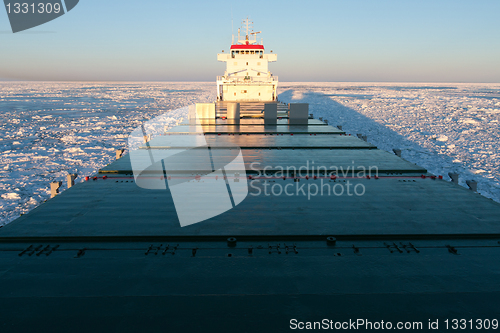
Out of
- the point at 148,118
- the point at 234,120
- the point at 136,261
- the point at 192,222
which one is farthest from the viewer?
the point at 148,118

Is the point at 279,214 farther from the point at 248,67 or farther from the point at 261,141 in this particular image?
the point at 248,67

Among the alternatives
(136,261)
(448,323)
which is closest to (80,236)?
(136,261)

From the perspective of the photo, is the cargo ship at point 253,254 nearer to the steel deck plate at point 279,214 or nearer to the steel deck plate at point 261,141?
the steel deck plate at point 279,214

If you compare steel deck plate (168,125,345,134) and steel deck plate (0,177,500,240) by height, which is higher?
steel deck plate (0,177,500,240)

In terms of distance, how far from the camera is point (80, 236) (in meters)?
4.14

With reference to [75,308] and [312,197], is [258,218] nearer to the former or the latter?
[312,197]

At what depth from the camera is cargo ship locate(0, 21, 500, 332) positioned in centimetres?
267

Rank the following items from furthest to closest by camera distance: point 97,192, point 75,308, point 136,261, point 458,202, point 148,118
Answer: point 148,118 < point 97,192 < point 458,202 < point 136,261 < point 75,308

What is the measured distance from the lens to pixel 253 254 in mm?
3783

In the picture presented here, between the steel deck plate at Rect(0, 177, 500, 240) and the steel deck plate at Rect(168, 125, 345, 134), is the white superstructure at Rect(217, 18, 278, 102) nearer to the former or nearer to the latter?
the steel deck plate at Rect(168, 125, 345, 134)

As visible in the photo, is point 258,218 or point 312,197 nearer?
point 258,218

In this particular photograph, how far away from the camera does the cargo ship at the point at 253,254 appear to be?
267 cm

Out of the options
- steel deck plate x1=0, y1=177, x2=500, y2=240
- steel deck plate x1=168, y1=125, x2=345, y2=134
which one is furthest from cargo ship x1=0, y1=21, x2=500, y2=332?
steel deck plate x1=168, y1=125, x2=345, y2=134

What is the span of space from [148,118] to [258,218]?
30494 millimetres
